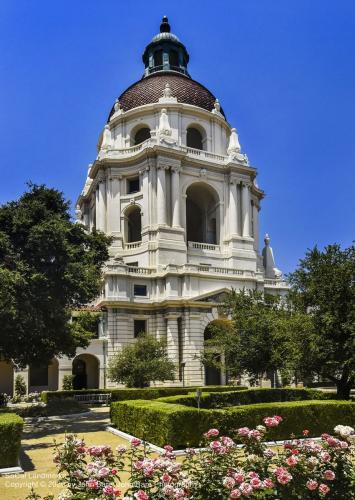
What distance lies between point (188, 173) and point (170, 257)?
11.6m

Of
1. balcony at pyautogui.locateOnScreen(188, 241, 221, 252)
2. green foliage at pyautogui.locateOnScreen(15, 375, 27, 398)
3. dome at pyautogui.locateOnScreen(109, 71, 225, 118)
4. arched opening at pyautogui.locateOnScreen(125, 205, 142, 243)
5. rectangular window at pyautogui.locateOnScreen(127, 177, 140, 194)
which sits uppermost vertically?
dome at pyautogui.locateOnScreen(109, 71, 225, 118)

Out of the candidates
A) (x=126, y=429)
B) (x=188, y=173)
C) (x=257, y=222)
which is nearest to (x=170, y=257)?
(x=188, y=173)

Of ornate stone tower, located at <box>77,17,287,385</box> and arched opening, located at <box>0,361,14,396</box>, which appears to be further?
ornate stone tower, located at <box>77,17,287,385</box>

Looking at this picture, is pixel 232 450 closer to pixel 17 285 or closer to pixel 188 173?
pixel 17 285

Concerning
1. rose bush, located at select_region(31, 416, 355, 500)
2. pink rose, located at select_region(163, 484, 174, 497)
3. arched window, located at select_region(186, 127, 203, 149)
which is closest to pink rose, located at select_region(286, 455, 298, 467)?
rose bush, located at select_region(31, 416, 355, 500)

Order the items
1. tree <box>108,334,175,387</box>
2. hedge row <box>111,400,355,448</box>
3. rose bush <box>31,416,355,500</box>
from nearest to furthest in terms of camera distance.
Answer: rose bush <box>31,416,355,500</box>, hedge row <box>111,400,355,448</box>, tree <box>108,334,175,387</box>

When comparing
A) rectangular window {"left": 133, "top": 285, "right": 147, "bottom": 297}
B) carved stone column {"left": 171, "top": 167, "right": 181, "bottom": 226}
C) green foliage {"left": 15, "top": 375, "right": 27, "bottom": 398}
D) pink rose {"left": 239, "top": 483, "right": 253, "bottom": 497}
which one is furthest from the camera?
carved stone column {"left": 171, "top": 167, "right": 181, "bottom": 226}

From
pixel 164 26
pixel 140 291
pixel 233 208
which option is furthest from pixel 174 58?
pixel 140 291

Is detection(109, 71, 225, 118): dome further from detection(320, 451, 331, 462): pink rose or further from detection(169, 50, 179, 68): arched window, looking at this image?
detection(320, 451, 331, 462): pink rose

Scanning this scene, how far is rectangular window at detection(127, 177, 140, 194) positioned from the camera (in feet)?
194

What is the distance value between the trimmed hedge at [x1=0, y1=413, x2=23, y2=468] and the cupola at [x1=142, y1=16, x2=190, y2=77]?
212 feet

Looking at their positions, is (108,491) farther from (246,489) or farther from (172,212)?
(172,212)

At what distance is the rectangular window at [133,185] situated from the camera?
194 ft

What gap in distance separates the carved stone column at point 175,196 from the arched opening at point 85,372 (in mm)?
16823
